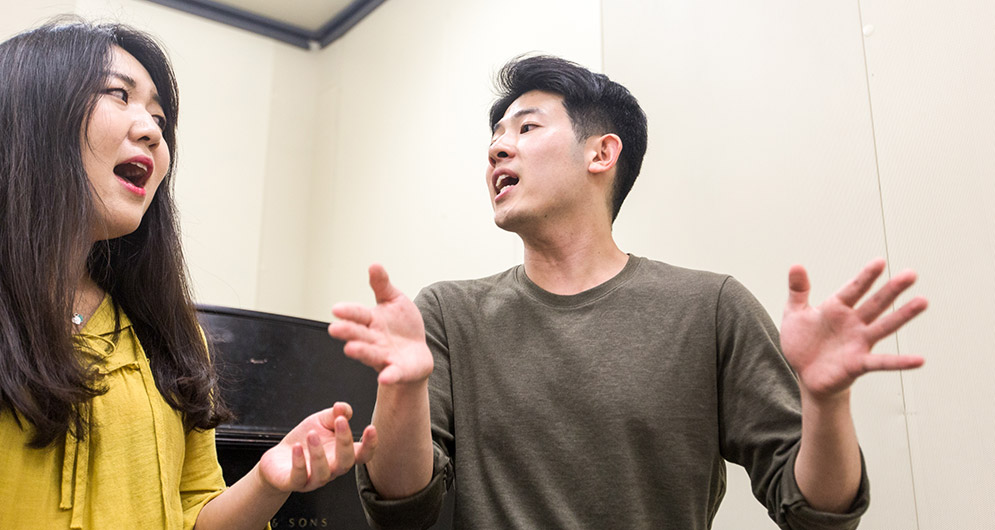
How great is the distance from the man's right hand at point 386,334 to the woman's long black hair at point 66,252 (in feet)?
1.28

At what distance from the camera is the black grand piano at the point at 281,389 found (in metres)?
1.98

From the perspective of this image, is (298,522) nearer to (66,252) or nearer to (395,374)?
(66,252)

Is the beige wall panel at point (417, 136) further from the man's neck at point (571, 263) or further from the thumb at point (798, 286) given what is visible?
the thumb at point (798, 286)

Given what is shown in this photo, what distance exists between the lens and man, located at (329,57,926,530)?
3.69 feet

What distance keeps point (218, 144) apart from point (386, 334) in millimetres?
3074

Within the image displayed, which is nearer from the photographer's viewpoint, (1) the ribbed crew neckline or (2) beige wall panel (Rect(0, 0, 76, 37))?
(1) the ribbed crew neckline

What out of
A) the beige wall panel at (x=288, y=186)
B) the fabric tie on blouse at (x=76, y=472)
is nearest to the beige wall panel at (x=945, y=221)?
the fabric tie on blouse at (x=76, y=472)

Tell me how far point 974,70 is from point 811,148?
0.37m

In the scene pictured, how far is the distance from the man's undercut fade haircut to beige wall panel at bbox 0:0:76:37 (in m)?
2.37

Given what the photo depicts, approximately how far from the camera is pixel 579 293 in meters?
1.54

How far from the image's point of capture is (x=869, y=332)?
99 centimetres

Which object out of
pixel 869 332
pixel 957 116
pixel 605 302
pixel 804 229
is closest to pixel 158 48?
pixel 605 302

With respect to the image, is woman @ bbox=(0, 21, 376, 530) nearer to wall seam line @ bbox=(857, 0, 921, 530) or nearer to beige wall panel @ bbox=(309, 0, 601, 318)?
wall seam line @ bbox=(857, 0, 921, 530)

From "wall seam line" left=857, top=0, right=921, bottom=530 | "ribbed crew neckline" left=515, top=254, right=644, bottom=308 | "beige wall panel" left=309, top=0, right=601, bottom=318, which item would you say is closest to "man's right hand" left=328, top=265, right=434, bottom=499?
"ribbed crew neckline" left=515, top=254, right=644, bottom=308
